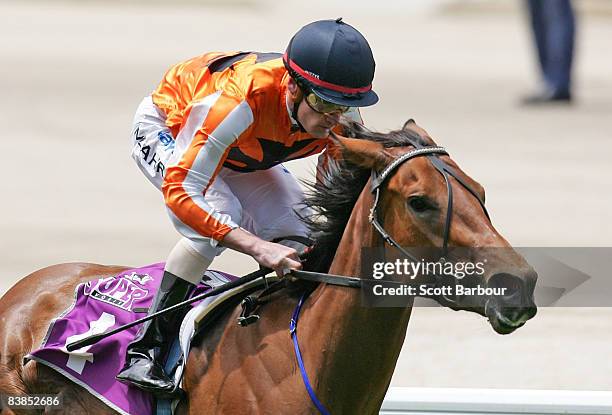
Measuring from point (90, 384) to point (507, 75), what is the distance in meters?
16.9

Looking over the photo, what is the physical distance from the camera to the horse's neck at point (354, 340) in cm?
392

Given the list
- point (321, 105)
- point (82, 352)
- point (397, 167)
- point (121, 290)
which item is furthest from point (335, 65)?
point (82, 352)

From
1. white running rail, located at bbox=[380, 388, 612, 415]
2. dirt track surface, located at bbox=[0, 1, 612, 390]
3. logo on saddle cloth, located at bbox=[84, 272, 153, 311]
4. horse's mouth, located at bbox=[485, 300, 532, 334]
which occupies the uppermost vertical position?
horse's mouth, located at bbox=[485, 300, 532, 334]

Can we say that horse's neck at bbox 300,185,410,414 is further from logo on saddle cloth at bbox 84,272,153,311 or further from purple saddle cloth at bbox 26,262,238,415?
logo on saddle cloth at bbox 84,272,153,311

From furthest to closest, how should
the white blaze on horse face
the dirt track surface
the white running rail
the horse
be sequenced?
the dirt track surface < the white running rail < the white blaze on horse face < the horse

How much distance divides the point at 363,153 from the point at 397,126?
27.0ft

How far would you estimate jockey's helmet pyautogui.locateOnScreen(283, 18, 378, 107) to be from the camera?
4039 mm

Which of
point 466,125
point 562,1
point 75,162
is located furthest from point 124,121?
point 562,1

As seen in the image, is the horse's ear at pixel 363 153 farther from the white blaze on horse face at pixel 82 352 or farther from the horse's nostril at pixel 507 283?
the white blaze on horse face at pixel 82 352

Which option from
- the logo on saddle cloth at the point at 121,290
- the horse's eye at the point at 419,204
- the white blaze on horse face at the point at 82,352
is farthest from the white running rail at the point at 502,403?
the horse's eye at the point at 419,204

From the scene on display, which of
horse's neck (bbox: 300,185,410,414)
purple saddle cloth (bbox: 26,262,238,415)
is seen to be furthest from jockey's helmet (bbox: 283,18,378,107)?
purple saddle cloth (bbox: 26,262,238,415)

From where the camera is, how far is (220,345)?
4203 millimetres

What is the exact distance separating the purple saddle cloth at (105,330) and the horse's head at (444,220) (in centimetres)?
97

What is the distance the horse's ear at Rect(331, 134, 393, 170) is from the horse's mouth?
0.58 m
